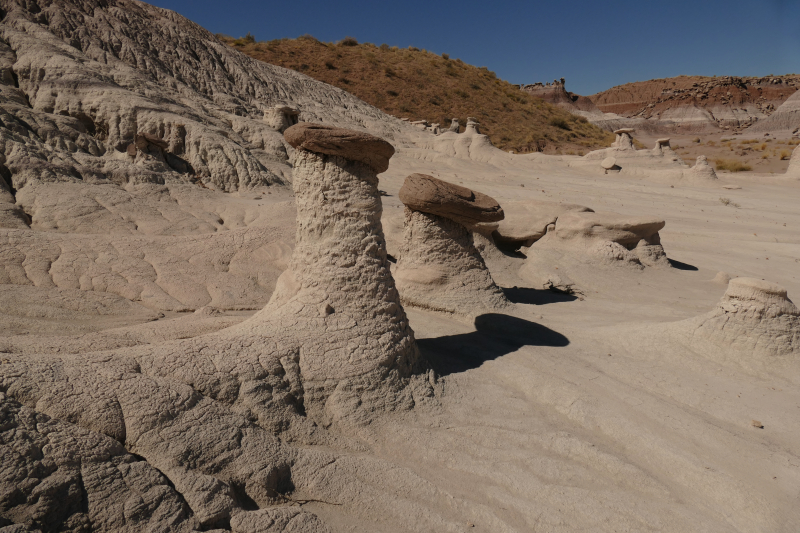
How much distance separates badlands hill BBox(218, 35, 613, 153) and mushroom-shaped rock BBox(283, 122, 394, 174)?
24.0 m

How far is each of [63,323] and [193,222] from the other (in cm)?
404

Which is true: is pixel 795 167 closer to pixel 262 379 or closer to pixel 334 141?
pixel 334 141

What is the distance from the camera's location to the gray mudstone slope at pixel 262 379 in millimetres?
A: 2135

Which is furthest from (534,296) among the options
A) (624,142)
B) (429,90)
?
(429,90)

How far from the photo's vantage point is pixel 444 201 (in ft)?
18.7

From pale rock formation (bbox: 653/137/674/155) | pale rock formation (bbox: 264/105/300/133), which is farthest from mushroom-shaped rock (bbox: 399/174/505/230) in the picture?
pale rock formation (bbox: 653/137/674/155)

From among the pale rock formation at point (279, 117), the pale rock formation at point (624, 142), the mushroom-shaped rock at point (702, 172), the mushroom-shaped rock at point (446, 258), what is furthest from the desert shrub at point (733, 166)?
the mushroom-shaped rock at point (446, 258)

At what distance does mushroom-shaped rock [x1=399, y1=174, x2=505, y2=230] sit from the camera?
5.68 meters

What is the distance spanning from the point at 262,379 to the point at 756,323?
4.57 meters

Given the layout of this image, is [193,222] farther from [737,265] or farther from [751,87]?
[751,87]

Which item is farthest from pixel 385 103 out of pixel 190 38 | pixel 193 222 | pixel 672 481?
pixel 672 481

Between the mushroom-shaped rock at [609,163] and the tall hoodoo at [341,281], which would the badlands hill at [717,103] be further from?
the tall hoodoo at [341,281]

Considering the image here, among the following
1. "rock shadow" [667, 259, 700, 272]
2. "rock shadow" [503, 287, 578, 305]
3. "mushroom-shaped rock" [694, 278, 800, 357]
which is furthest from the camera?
"rock shadow" [667, 259, 700, 272]

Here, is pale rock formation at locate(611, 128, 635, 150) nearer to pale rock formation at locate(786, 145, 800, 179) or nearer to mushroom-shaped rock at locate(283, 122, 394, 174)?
pale rock formation at locate(786, 145, 800, 179)
